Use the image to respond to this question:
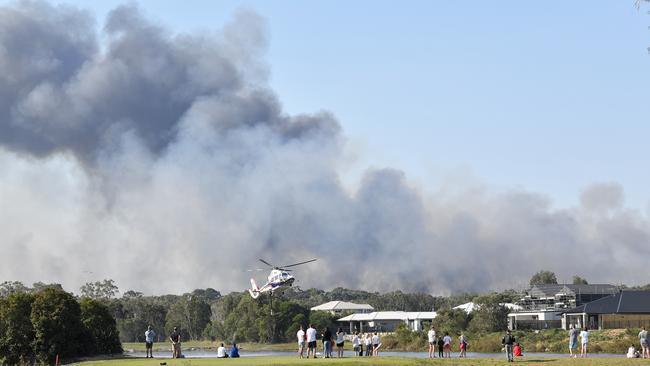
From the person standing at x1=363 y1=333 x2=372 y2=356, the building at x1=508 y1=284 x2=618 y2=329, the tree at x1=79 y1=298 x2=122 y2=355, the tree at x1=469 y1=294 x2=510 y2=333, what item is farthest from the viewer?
the building at x1=508 y1=284 x2=618 y2=329

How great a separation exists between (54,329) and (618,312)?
78473mm

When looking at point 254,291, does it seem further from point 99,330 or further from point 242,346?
point 99,330

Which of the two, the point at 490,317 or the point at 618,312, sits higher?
the point at 490,317

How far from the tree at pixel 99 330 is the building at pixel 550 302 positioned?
78458 millimetres

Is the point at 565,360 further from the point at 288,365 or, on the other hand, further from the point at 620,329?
the point at 620,329

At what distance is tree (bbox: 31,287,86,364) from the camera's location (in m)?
77.1

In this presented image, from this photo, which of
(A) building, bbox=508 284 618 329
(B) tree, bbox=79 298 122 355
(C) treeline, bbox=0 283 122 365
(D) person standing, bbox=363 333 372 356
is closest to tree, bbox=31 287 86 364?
(C) treeline, bbox=0 283 122 365

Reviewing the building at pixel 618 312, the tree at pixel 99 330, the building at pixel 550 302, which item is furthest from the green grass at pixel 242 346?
the tree at pixel 99 330

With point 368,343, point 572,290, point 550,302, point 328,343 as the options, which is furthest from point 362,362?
point 550,302

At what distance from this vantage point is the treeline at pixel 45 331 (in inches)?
3046

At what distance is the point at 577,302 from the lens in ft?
586

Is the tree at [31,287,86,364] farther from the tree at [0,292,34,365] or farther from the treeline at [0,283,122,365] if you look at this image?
the tree at [0,292,34,365]

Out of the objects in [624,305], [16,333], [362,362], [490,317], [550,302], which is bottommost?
[362,362]

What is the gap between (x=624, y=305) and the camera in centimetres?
12544
